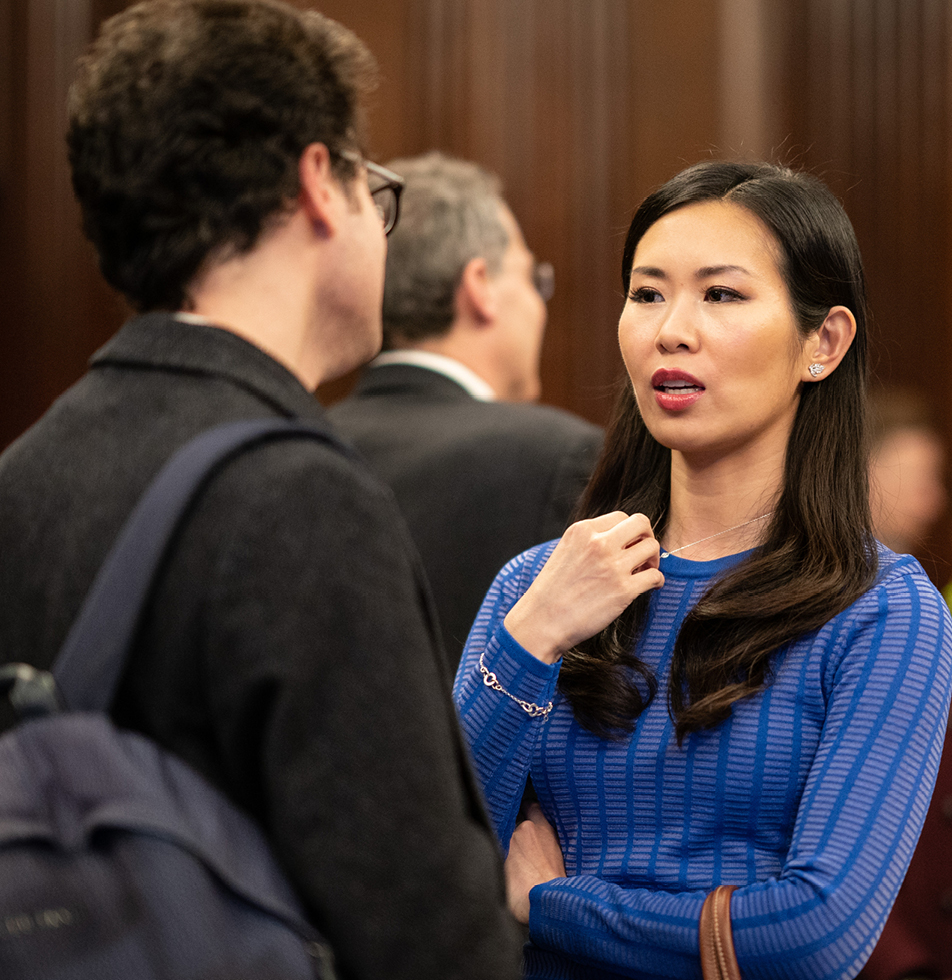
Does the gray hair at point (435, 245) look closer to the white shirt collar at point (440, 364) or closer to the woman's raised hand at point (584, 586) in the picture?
the white shirt collar at point (440, 364)

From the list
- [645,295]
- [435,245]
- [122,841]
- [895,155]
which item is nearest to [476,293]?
[435,245]

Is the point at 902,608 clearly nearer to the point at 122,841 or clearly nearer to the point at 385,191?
the point at 385,191

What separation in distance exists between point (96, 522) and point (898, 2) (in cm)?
350

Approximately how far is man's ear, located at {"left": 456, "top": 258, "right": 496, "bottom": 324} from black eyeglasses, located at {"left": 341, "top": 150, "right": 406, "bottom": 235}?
1344 millimetres

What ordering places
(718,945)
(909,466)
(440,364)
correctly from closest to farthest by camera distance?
(718,945) → (440,364) → (909,466)

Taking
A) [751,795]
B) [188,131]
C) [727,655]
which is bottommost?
[751,795]

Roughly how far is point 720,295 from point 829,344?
0.19 m

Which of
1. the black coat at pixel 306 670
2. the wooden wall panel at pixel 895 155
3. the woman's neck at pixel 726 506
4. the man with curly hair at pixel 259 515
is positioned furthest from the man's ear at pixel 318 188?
the wooden wall panel at pixel 895 155

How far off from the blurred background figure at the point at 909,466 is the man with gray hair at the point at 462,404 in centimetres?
111

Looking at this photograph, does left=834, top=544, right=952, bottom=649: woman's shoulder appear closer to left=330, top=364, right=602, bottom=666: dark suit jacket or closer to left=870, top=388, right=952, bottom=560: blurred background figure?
left=330, top=364, right=602, bottom=666: dark suit jacket

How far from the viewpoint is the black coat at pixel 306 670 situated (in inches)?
37.0

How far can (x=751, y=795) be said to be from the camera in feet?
Result: 4.83

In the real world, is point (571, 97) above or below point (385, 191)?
above

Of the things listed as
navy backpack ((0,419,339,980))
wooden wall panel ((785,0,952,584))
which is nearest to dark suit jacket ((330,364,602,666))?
navy backpack ((0,419,339,980))
